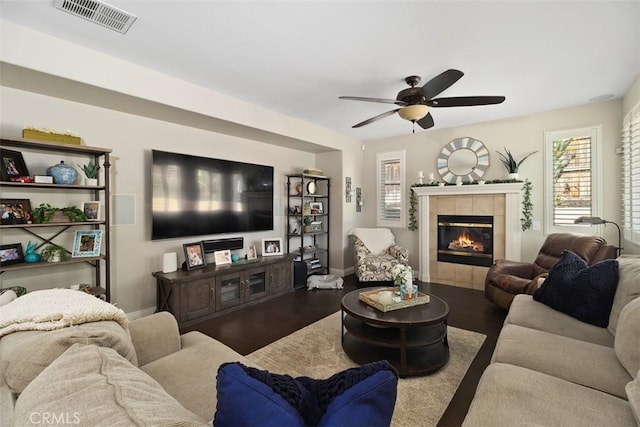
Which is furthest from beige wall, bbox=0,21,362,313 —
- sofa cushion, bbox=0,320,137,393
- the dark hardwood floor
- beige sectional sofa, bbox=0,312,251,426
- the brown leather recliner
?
the brown leather recliner

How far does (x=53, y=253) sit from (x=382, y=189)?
4.87 metres

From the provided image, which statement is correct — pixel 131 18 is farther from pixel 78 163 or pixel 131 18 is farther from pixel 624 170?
pixel 624 170

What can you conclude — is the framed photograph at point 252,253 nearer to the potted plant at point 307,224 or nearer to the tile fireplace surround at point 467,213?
the potted plant at point 307,224

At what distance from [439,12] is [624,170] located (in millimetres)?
3304

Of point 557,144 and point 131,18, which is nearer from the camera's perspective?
point 131,18

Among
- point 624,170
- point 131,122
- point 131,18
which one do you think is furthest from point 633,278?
point 131,122

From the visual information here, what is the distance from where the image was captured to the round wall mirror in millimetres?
4659

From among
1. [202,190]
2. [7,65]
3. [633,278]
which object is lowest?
[633,278]

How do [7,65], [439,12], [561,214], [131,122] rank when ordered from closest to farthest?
[439,12], [7,65], [131,122], [561,214]

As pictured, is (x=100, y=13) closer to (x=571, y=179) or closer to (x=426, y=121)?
(x=426, y=121)

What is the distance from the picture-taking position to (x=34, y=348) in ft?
3.02

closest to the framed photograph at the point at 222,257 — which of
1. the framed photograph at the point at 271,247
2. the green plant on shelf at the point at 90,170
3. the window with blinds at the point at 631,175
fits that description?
the framed photograph at the point at 271,247

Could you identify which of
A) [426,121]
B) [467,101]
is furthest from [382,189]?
[467,101]

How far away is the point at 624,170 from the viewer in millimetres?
3490
